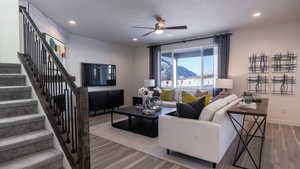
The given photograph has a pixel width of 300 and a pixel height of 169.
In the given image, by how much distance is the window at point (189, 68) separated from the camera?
5.62m

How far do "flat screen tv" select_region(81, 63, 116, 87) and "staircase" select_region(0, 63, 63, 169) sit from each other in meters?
3.17

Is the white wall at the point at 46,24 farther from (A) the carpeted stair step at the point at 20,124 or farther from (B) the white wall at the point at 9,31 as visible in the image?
(A) the carpeted stair step at the point at 20,124

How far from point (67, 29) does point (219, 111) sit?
15.4ft

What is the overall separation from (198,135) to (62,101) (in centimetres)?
188

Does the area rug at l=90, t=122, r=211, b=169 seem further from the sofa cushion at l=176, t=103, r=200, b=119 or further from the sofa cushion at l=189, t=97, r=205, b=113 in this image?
the sofa cushion at l=189, t=97, r=205, b=113

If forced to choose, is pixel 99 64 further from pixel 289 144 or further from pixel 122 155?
pixel 289 144

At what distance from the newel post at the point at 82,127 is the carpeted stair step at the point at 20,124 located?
73 cm

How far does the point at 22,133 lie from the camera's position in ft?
6.28

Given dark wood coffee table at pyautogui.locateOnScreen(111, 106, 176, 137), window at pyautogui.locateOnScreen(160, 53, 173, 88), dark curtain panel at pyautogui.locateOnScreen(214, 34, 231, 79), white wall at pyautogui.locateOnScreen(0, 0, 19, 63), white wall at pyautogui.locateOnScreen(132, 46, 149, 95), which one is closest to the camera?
white wall at pyautogui.locateOnScreen(0, 0, 19, 63)

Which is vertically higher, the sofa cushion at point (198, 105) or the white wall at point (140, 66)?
the white wall at point (140, 66)

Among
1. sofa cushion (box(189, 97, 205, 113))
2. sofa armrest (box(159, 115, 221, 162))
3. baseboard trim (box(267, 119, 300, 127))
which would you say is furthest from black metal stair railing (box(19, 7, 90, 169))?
baseboard trim (box(267, 119, 300, 127))

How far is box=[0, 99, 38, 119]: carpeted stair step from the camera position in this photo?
1.95 m

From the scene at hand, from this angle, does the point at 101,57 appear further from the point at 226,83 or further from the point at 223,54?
the point at 226,83

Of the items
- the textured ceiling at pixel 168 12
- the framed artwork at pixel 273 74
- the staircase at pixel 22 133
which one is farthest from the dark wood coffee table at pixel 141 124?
the framed artwork at pixel 273 74
